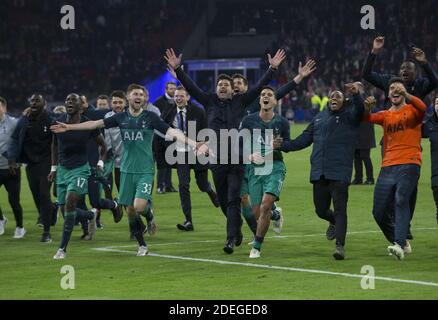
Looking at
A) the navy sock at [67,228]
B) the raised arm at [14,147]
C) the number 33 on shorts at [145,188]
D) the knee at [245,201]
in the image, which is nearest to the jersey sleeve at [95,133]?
the raised arm at [14,147]

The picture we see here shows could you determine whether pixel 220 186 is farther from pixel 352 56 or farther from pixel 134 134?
pixel 352 56

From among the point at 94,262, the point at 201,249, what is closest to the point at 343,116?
the point at 201,249

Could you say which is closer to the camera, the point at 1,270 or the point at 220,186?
the point at 1,270

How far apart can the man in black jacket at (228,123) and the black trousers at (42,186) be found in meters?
2.93

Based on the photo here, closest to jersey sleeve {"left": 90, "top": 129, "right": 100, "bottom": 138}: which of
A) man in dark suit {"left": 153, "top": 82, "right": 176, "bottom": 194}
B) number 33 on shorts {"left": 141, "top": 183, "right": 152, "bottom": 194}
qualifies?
number 33 on shorts {"left": 141, "top": 183, "right": 152, "bottom": 194}

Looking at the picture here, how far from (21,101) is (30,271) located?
44.5 m

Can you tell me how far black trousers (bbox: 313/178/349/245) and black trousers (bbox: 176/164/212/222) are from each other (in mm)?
3539

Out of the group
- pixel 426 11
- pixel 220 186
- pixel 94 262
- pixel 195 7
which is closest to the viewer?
pixel 94 262

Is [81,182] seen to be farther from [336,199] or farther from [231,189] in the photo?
[336,199]

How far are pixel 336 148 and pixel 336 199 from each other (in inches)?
27.0

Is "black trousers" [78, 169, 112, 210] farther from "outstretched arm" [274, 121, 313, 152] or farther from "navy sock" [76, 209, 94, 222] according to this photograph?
"outstretched arm" [274, 121, 313, 152]

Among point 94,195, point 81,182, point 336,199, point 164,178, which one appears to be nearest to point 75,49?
point 164,178

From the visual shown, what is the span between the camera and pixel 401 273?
13.1 m

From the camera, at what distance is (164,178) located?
84.1 feet
